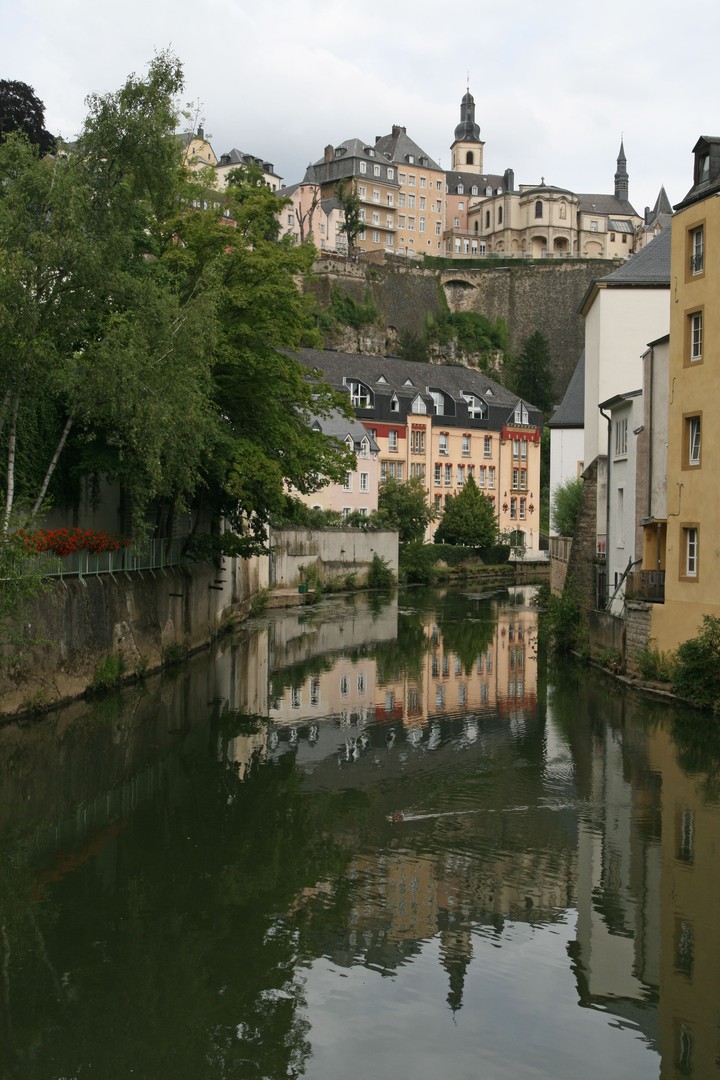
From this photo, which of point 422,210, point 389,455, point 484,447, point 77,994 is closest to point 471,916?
point 77,994

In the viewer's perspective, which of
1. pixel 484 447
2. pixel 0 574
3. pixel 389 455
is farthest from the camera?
pixel 484 447

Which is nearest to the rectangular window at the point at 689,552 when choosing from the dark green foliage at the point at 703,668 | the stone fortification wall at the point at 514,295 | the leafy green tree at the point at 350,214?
the dark green foliage at the point at 703,668

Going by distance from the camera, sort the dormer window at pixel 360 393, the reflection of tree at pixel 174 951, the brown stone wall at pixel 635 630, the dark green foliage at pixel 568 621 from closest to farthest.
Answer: the reflection of tree at pixel 174 951
the brown stone wall at pixel 635 630
the dark green foliage at pixel 568 621
the dormer window at pixel 360 393

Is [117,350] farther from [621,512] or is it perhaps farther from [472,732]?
[621,512]

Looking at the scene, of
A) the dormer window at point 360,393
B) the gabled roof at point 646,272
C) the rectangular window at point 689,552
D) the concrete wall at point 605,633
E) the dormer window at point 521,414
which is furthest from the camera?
the dormer window at point 521,414

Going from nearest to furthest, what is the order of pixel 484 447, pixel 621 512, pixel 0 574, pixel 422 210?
pixel 0 574 → pixel 621 512 → pixel 484 447 → pixel 422 210

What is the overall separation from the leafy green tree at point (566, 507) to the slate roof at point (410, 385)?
82.0 ft

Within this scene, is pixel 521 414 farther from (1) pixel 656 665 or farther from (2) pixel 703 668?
(2) pixel 703 668

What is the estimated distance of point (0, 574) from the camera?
1889 centimetres

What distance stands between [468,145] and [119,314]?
467 ft

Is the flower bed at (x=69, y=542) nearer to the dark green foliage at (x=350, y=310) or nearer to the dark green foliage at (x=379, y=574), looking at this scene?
the dark green foliage at (x=379, y=574)

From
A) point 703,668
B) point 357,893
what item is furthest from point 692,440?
point 357,893

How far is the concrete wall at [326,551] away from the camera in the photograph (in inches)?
2060

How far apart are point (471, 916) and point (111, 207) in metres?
15.7
